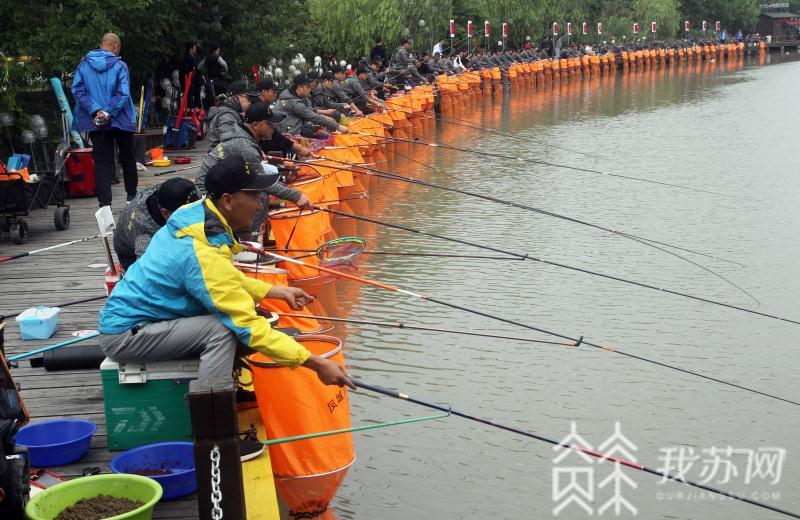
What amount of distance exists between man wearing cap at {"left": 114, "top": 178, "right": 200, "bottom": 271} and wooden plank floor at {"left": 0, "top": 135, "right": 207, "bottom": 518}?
0.63m

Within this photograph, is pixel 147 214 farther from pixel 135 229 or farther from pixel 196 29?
pixel 196 29

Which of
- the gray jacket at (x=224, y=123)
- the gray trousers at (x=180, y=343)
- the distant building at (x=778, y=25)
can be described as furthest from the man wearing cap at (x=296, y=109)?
the distant building at (x=778, y=25)

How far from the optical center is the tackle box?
20.9ft

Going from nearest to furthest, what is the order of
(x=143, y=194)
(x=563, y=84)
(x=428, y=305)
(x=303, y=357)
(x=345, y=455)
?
(x=303, y=357), (x=345, y=455), (x=143, y=194), (x=428, y=305), (x=563, y=84)

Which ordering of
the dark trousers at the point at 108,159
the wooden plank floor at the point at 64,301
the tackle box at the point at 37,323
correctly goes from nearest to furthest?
the wooden plank floor at the point at 64,301 → the tackle box at the point at 37,323 → the dark trousers at the point at 108,159

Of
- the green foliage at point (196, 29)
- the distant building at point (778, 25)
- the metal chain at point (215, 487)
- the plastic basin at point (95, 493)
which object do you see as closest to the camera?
the plastic basin at point (95, 493)

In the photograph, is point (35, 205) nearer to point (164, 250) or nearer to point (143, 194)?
point (143, 194)

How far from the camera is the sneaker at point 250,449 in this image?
4.66 m

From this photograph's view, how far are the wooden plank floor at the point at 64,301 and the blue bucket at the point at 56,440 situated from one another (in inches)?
2.1

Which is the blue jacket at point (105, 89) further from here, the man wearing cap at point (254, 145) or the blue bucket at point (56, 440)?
the blue bucket at point (56, 440)

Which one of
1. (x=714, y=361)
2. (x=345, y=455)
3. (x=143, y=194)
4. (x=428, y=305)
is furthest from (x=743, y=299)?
(x=143, y=194)

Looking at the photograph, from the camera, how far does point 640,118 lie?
2633 centimetres

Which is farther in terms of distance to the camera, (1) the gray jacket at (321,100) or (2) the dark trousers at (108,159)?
(1) the gray jacket at (321,100)

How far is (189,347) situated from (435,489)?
6.10 feet
